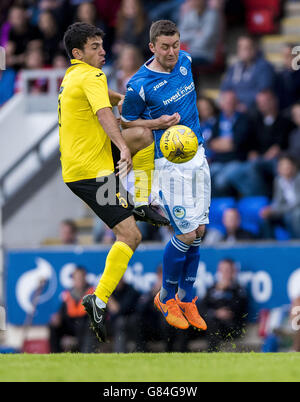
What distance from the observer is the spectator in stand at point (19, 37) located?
16750 mm

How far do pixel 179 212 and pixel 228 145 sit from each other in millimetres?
4967

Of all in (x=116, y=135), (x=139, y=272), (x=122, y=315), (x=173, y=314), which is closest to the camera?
(x=116, y=135)

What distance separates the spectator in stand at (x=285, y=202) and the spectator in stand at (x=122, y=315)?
6.37ft

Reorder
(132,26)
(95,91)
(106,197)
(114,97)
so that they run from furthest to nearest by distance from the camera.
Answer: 1. (132,26)
2. (114,97)
3. (106,197)
4. (95,91)

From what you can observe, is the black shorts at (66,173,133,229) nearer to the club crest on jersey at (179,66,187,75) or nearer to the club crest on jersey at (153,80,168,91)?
the club crest on jersey at (153,80,168,91)

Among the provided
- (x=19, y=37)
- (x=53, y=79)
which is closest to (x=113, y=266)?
(x=53, y=79)

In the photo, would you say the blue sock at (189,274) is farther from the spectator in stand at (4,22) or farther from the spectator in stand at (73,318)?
the spectator in stand at (4,22)

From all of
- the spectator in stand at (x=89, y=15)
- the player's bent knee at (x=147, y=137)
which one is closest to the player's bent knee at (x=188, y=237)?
the player's bent knee at (x=147, y=137)

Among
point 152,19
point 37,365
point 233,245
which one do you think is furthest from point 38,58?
point 37,365

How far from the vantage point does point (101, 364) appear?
7.57m

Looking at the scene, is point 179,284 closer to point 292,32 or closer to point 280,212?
point 280,212

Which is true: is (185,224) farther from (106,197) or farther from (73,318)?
(73,318)

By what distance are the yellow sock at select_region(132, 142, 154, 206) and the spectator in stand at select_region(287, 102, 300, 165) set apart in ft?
13.7

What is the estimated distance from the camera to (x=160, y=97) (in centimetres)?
842
